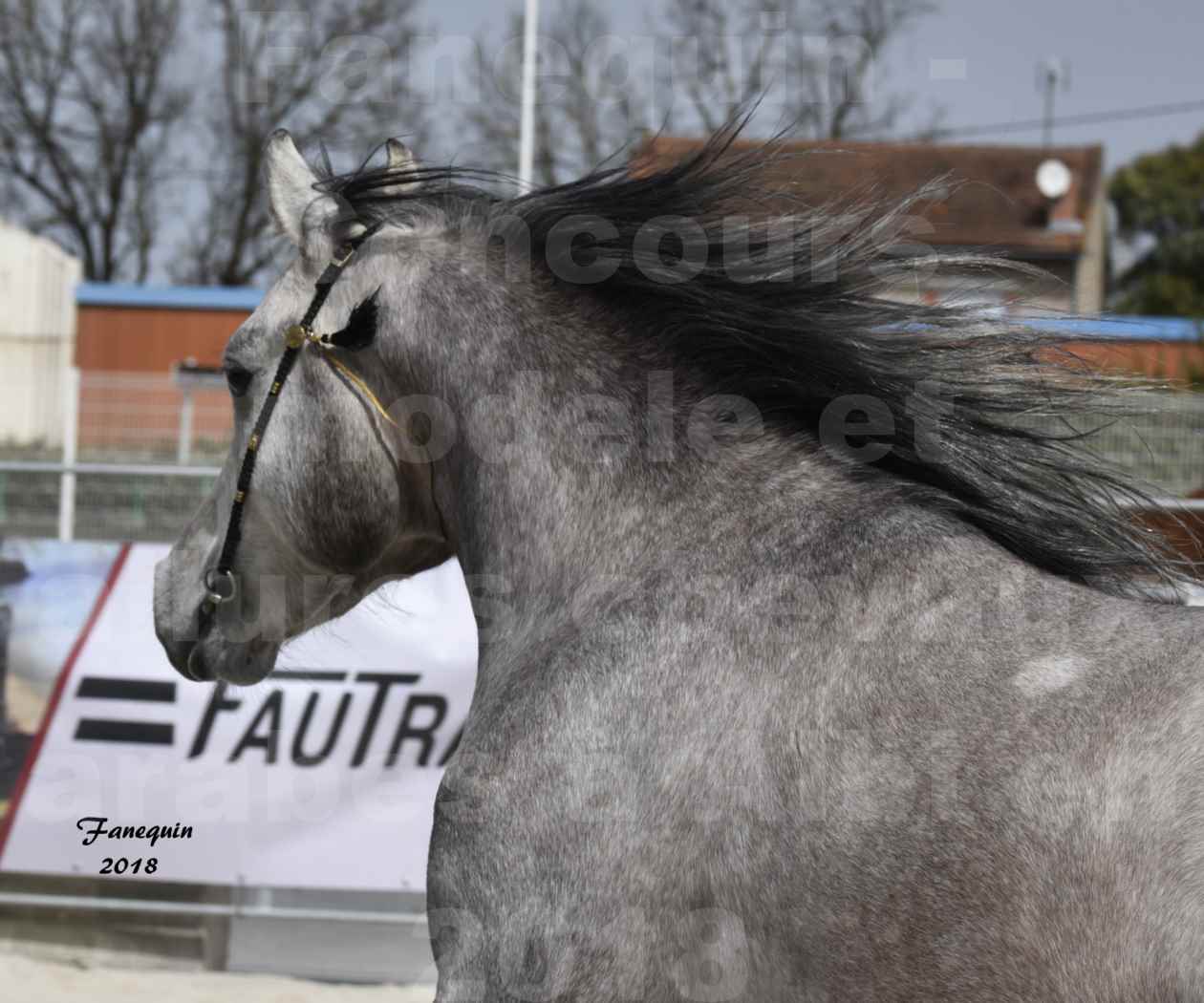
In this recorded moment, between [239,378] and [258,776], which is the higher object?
[239,378]

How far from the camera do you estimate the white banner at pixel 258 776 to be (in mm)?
5008

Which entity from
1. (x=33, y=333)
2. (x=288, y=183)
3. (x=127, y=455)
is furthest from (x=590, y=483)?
(x=33, y=333)

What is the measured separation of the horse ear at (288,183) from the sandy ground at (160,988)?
10.7ft

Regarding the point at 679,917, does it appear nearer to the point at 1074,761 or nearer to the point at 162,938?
the point at 1074,761

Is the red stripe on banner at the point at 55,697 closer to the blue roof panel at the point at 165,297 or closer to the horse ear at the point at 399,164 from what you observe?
the horse ear at the point at 399,164

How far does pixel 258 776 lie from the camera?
16.5 feet

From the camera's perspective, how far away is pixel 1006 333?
2.35 metres

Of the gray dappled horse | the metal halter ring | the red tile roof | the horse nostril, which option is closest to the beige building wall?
the red tile roof

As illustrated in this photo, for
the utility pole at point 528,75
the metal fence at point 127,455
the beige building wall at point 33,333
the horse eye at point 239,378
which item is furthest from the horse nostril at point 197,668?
the beige building wall at point 33,333

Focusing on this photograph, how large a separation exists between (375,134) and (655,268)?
698 inches

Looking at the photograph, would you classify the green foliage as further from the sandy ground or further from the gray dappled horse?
the gray dappled horse

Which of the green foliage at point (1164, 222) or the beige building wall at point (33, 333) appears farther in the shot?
the green foliage at point (1164, 222)

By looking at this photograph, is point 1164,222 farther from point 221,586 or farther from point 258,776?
point 221,586

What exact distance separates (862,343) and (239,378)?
117cm
